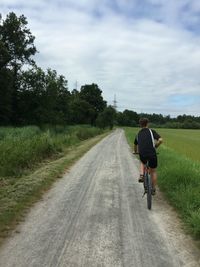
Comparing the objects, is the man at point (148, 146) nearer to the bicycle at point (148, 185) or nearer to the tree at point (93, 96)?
the bicycle at point (148, 185)

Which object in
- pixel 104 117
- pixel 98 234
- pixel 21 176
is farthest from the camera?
pixel 104 117

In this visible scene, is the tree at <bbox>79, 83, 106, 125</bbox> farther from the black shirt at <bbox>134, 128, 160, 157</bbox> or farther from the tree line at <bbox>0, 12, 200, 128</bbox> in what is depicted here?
the black shirt at <bbox>134, 128, 160, 157</bbox>

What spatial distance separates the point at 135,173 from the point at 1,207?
310 inches

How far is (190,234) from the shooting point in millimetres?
7516

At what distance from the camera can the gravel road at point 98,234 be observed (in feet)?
19.8

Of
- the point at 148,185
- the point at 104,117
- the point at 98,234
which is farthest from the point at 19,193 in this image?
the point at 104,117

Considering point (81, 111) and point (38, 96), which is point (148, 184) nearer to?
point (38, 96)

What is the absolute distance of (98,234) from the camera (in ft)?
24.0

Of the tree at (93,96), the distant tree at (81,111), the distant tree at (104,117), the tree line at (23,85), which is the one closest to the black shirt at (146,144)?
the tree line at (23,85)

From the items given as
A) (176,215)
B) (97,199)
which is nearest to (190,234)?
(176,215)

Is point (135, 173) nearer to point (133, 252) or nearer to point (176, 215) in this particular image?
point (176, 215)

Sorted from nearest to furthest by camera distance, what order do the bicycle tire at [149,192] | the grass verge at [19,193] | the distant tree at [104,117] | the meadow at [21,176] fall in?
the grass verge at [19,193], the meadow at [21,176], the bicycle tire at [149,192], the distant tree at [104,117]

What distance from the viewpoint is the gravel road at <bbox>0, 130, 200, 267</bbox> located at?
6.05 metres

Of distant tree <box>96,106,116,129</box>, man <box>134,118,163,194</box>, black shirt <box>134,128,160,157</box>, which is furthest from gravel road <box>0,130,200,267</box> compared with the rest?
distant tree <box>96,106,116,129</box>
